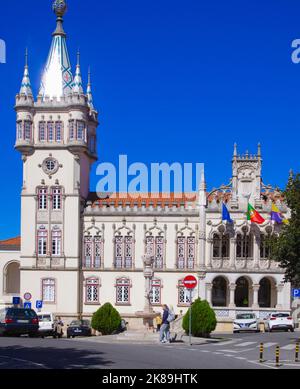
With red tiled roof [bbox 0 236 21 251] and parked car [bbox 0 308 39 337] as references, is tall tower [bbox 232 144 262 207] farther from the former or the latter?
parked car [bbox 0 308 39 337]

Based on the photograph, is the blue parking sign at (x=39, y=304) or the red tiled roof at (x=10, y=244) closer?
the blue parking sign at (x=39, y=304)

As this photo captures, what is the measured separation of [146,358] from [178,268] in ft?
129

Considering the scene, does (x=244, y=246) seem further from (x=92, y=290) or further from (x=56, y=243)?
(x=56, y=243)

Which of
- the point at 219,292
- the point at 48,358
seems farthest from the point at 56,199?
the point at 48,358

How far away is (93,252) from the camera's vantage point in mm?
64188

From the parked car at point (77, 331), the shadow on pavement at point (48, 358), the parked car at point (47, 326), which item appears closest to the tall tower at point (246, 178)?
the parked car at point (77, 331)

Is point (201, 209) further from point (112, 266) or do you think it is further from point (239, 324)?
point (239, 324)

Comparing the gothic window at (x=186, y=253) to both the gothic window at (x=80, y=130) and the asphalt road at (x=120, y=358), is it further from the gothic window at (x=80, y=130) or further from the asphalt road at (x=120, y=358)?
the asphalt road at (x=120, y=358)

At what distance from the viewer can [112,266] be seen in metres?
64.1

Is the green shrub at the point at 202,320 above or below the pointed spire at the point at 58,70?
below

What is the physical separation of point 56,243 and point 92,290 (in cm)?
484

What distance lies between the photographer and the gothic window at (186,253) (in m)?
63.5

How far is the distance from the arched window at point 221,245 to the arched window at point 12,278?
1850cm
